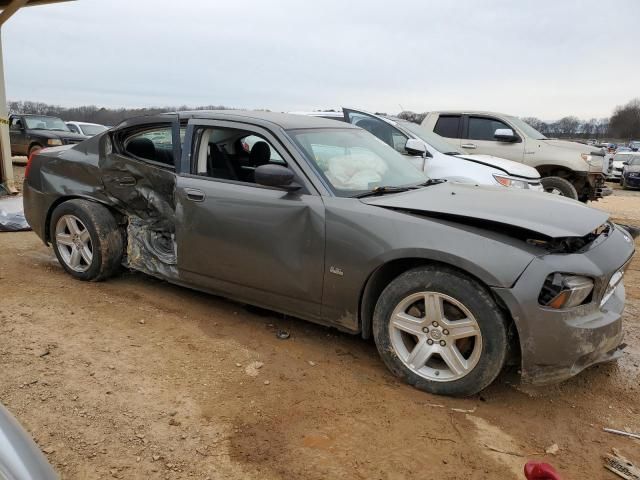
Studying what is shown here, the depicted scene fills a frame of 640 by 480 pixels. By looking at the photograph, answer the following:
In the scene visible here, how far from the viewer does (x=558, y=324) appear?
271 cm

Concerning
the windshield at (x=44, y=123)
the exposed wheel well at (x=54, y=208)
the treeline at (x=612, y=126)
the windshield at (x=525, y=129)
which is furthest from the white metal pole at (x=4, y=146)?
the treeline at (x=612, y=126)

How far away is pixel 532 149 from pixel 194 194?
7560 millimetres

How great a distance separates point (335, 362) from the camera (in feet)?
11.2

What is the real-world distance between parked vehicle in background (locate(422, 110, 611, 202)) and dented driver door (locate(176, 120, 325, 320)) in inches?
252

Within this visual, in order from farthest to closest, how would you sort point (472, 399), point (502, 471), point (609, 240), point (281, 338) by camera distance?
point (281, 338), point (609, 240), point (472, 399), point (502, 471)

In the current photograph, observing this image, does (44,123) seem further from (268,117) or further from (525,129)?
(268,117)

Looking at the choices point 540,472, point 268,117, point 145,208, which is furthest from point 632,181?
point 540,472

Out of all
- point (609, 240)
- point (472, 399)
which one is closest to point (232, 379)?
point (472, 399)

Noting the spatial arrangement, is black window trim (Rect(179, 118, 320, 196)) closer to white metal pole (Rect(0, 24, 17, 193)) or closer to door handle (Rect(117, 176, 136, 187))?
door handle (Rect(117, 176, 136, 187))

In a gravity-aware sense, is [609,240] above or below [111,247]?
above

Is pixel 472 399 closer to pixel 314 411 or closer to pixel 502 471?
pixel 502 471

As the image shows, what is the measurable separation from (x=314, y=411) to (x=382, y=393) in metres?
0.45

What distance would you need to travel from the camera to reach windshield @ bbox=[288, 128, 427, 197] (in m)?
3.55

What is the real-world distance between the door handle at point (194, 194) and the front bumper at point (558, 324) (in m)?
2.22
